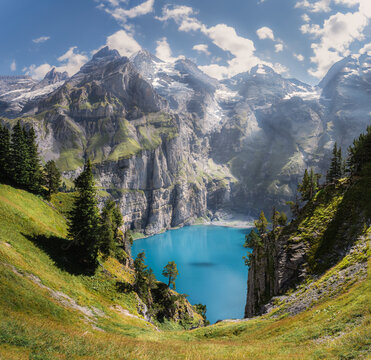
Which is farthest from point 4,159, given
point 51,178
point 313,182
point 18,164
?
point 313,182

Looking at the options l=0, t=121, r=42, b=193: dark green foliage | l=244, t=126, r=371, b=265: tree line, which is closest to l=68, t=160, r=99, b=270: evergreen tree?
l=0, t=121, r=42, b=193: dark green foliage

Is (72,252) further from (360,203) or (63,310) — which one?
(360,203)

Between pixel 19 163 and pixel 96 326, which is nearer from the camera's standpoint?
pixel 96 326

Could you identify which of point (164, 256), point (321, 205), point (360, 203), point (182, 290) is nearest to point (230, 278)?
point (182, 290)

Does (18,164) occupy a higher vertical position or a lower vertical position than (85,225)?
higher

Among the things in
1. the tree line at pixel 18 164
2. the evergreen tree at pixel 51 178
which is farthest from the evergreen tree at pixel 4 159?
the evergreen tree at pixel 51 178

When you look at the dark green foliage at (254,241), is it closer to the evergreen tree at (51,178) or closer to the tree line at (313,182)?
the tree line at (313,182)

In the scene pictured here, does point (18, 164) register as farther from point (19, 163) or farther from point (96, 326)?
point (96, 326)

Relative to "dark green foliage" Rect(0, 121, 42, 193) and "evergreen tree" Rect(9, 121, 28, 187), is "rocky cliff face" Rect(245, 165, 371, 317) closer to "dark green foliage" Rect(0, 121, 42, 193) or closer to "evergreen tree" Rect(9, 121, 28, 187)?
"dark green foliage" Rect(0, 121, 42, 193)
